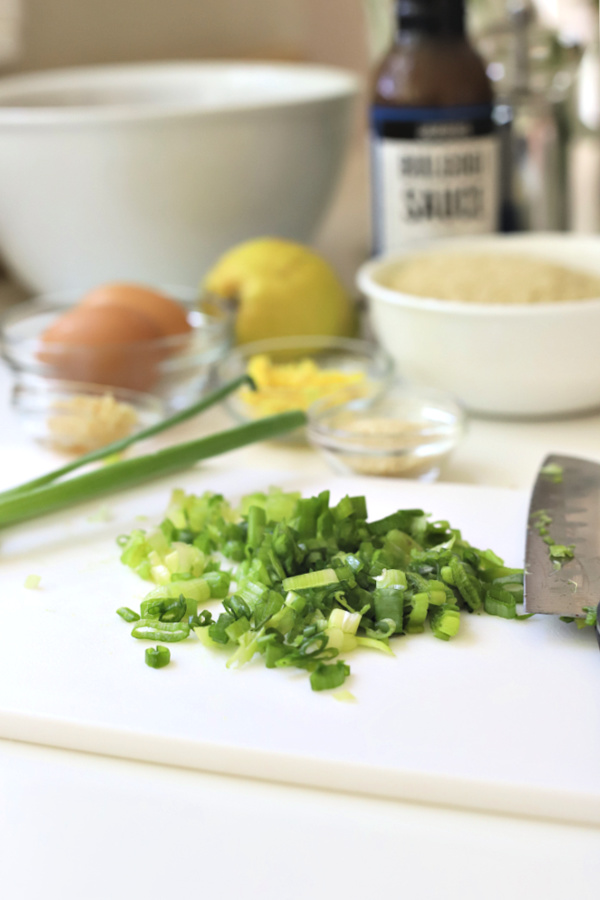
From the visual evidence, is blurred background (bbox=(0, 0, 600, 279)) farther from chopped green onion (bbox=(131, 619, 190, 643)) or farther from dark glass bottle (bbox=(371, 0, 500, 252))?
chopped green onion (bbox=(131, 619, 190, 643))

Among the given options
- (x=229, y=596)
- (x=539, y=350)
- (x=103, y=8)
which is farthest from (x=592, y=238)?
(x=103, y=8)

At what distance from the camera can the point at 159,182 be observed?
1.16m

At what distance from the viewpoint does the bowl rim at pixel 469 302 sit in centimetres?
85

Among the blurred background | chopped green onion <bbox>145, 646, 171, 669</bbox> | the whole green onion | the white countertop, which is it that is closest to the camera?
the white countertop

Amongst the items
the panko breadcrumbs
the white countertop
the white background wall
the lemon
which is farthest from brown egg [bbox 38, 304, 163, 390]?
the white background wall

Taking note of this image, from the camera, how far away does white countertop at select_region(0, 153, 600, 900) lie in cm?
43

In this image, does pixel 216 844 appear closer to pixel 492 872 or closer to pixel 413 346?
pixel 492 872

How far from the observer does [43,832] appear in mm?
464

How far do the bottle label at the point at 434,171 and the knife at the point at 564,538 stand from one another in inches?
17.4

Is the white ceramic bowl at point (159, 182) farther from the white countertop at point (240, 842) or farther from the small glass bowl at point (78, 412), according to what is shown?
the white countertop at point (240, 842)

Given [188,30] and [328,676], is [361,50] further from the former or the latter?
[328,676]

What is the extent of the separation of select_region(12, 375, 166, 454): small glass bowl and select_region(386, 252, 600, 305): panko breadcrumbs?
280mm

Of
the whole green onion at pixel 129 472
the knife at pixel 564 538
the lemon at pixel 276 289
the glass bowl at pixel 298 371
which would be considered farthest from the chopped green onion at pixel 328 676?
the lemon at pixel 276 289

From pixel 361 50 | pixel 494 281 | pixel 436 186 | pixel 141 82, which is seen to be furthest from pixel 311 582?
pixel 361 50
